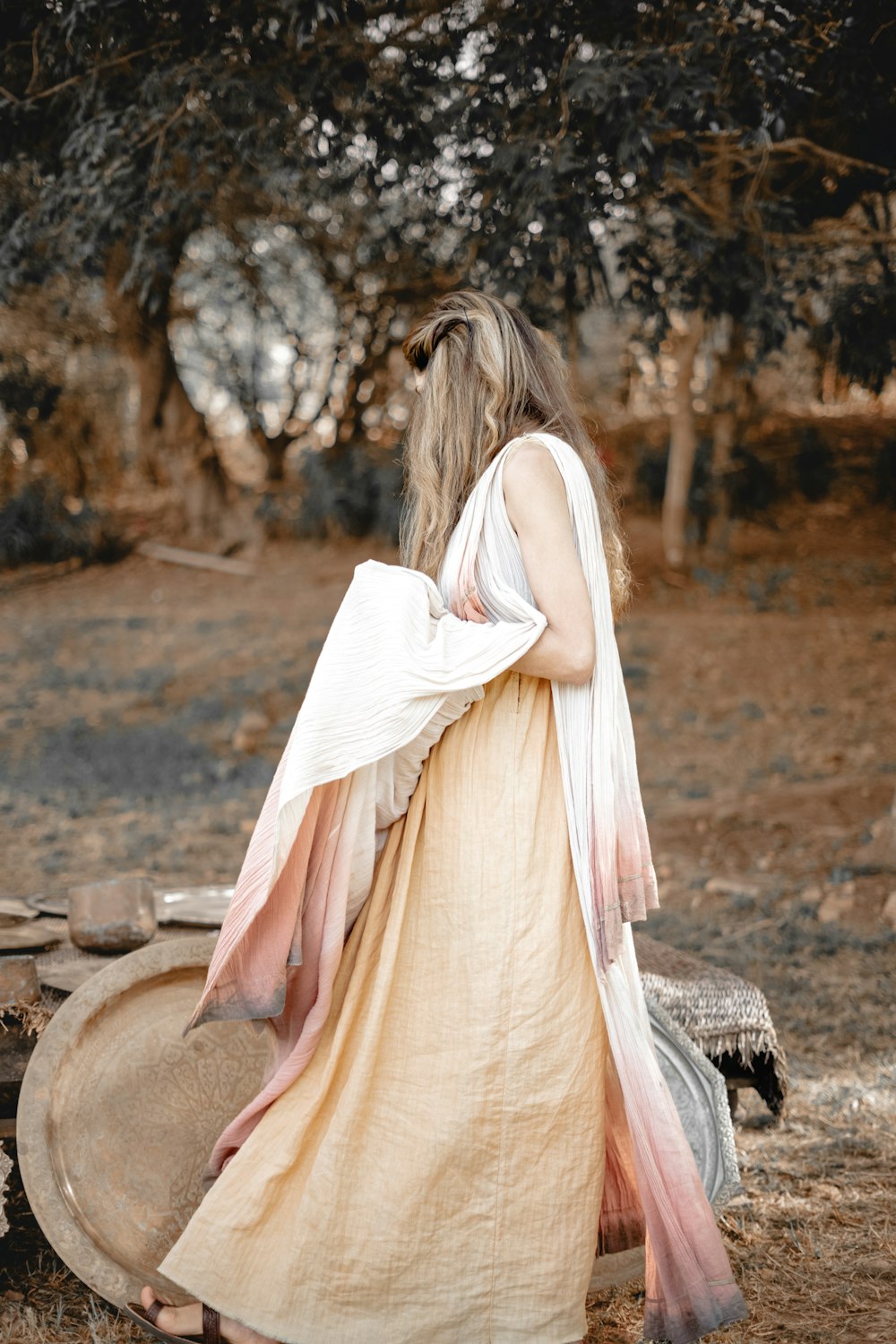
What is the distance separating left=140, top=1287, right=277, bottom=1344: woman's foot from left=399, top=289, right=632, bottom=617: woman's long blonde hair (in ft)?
4.66

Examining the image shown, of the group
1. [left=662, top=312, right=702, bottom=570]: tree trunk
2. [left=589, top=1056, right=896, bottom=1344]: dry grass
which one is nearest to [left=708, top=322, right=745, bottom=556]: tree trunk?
[left=662, top=312, right=702, bottom=570]: tree trunk

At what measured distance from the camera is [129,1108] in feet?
8.41

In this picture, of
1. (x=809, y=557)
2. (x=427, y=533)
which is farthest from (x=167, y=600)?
(x=427, y=533)

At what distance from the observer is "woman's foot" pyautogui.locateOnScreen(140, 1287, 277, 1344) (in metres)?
2.07

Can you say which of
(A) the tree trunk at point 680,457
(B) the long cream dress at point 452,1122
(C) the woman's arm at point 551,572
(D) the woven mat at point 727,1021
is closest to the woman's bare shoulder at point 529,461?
(C) the woman's arm at point 551,572

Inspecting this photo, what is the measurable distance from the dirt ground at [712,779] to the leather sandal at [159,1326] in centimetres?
20

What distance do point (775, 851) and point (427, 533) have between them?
14.5 ft

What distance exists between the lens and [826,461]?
1388 cm

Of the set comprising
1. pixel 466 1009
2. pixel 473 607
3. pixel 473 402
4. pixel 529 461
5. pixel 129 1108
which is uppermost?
pixel 473 402

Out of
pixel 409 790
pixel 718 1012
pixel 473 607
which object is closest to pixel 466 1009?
pixel 409 790

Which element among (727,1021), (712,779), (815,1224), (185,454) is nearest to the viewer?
(815,1224)

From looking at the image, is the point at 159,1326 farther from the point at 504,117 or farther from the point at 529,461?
the point at 504,117

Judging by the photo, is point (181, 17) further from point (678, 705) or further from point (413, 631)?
point (678, 705)

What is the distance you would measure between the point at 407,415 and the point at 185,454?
6543 millimetres
